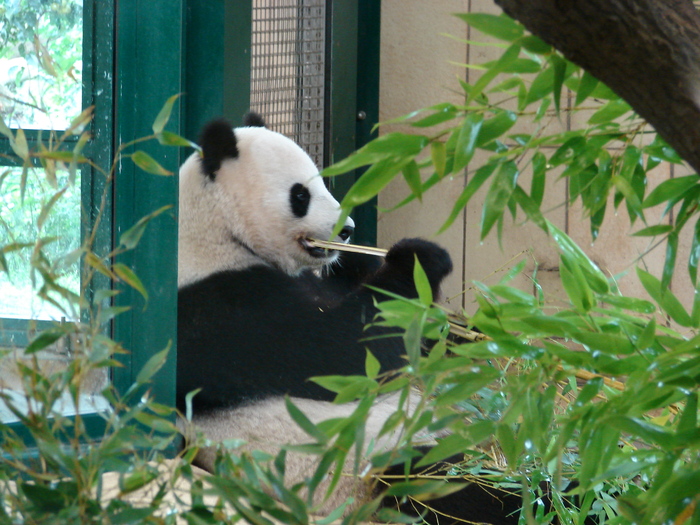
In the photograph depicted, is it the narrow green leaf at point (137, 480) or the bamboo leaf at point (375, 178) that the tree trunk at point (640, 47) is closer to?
the bamboo leaf at point (375, 178)

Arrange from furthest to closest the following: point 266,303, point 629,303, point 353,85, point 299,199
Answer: point 353,85
point 299,199
point 266,303
point 629,303

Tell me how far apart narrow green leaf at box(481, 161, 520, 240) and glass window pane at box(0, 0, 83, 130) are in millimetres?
878

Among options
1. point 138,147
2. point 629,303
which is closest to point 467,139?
point 629,303

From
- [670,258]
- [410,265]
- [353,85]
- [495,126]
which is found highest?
[353,85]

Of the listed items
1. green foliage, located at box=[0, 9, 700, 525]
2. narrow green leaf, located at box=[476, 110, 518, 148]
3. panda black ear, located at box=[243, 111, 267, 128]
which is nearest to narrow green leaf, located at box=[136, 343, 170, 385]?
green foliage, located at box=[0, 9, 700, 525]

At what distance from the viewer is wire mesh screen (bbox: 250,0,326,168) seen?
224cm

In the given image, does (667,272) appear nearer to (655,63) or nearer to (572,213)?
(655,63)

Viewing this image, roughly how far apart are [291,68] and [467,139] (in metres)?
1.90

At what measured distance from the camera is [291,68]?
2377 mm

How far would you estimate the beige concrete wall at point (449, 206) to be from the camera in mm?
2750

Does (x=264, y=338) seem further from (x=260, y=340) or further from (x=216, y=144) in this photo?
(x=216, y=144)

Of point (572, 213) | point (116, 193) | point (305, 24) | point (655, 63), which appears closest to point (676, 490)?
point (655, 63)

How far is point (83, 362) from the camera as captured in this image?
22.1 inches

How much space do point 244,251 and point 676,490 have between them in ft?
4.36
